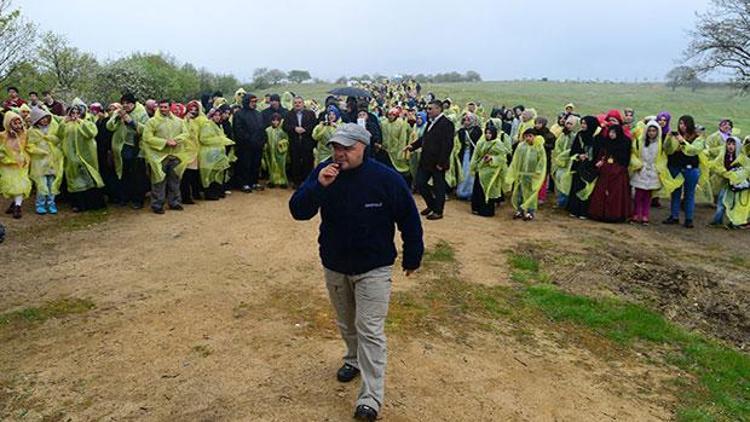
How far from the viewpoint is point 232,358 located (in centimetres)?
473

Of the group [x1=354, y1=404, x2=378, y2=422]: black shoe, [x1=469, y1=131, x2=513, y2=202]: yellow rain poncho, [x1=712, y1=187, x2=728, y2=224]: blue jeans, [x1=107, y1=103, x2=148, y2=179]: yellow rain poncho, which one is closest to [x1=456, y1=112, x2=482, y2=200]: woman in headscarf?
[x1=469, y1=131, x2=513, y2=202]: yellow rain poncho

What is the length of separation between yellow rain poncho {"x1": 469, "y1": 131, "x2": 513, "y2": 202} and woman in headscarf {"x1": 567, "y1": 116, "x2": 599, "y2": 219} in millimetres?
1330

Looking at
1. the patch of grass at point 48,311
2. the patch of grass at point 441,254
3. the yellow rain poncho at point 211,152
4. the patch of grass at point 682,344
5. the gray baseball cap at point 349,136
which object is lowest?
the patch of grass at point 682,344

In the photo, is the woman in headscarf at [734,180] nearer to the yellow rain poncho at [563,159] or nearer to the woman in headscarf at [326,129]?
the yellow rain poncho at [563,159]

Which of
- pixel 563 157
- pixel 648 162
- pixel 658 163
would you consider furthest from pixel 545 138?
pixel 658 163

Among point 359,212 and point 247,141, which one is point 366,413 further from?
point 247,141

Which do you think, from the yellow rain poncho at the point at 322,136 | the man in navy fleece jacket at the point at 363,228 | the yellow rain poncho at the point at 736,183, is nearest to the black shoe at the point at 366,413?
the man in navy fleece jacket at the point at 363,228

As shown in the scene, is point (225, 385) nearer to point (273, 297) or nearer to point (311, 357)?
point (311, 357)

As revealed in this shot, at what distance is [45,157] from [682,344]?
8740 millimetres

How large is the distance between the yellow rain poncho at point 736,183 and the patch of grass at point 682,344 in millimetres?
5164

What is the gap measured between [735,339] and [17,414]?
20.0 ft

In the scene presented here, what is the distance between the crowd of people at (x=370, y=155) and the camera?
30.7ft

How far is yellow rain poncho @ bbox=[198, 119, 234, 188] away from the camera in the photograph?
10359 millimetres

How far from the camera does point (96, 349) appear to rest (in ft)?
15.8
